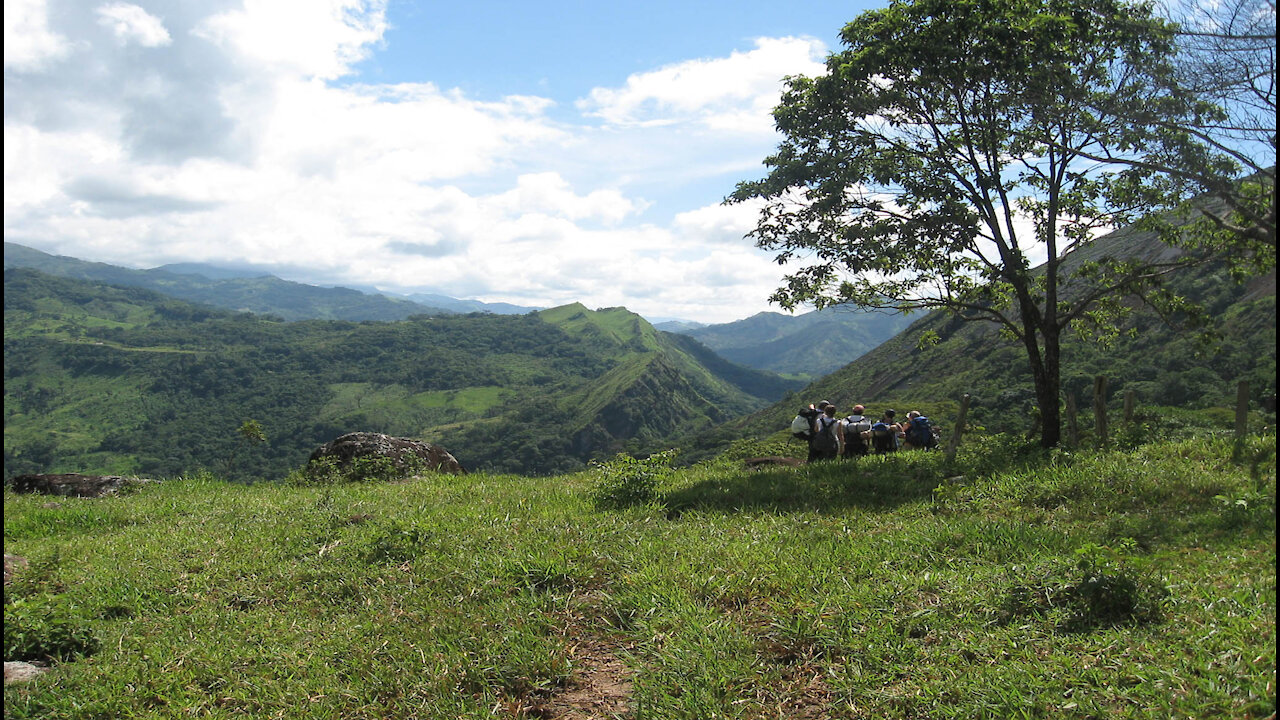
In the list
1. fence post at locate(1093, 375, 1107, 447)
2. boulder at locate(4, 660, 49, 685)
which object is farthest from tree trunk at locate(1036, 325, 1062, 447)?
boulder at locate(4, 660, 49, 685)

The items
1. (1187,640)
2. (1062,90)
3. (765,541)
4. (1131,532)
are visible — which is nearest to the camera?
(1187,640)

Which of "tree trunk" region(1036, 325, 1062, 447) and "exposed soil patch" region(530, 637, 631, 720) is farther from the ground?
"tree trunk" region(1036, 325, 1062, 447)

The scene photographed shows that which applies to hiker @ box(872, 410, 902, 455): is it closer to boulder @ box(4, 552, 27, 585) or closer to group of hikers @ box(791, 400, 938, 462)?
group of hikers @ box(791, 400, 938, 462)

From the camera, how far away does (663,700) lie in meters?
5.51

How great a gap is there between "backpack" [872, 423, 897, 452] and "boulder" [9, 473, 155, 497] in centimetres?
1738

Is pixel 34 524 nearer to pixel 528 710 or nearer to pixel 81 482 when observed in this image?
pixel 81 482

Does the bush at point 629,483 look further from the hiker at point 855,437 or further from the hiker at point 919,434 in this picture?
the hiker at point 919,434

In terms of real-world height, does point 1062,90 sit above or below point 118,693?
above

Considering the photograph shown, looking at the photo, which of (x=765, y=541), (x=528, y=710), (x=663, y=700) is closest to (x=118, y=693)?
(x=528, y=710)

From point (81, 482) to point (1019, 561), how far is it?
59.4 feet

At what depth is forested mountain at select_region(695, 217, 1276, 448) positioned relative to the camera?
1172 inches

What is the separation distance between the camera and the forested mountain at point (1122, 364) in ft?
97.7

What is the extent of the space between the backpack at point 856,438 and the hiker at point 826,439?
45 cm

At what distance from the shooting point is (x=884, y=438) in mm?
18094
